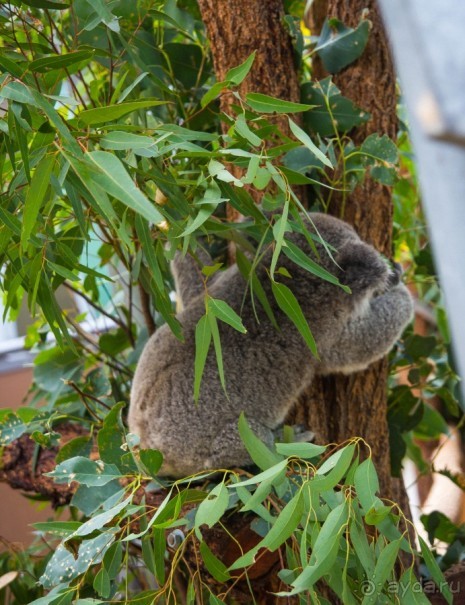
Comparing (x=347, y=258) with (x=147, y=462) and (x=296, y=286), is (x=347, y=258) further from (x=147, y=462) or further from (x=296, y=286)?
(x=147, y=462)

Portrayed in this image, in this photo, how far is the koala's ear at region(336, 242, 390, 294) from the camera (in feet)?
6.10

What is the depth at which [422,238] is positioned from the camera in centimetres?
270

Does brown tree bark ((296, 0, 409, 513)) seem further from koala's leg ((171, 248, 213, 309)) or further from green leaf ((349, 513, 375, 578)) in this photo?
green leaf ((349, 513, 375, 578))

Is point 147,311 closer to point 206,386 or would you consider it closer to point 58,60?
point 206,386

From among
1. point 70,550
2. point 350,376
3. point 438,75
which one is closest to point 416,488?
point 350,376

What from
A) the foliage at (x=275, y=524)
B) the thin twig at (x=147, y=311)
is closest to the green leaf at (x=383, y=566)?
the foliage at (x=275, y=524)

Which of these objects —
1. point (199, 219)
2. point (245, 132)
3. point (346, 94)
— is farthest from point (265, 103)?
point (346, 94)

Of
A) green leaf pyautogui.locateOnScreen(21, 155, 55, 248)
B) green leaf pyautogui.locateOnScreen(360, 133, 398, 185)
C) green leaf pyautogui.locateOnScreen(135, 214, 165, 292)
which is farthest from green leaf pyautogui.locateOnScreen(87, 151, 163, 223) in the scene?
green leaf pyautogui.locateOnScreen(360, 133, 398, 185)

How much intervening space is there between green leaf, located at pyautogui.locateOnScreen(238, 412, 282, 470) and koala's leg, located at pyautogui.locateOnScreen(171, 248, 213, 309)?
37.3 inches

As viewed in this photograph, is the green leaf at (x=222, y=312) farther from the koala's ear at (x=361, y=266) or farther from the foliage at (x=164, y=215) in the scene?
the koala's ear at (x=361, y=266)

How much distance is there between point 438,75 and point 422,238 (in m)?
2.39

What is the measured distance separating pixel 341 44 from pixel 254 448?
1048 mm

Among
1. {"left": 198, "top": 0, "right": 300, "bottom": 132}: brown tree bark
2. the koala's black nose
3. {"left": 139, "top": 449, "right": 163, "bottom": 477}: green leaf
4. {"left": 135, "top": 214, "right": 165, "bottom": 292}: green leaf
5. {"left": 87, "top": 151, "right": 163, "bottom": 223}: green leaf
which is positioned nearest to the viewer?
{"left": 87, "top": 151, "right": 163, "bottom": 223}: green leaf

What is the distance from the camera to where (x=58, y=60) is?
1.24 metres
